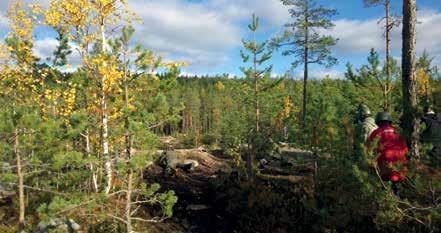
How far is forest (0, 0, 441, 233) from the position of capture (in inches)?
287

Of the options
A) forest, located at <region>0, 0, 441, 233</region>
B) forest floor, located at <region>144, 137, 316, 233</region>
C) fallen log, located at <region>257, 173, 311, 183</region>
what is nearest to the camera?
forest, located at <region>0, 0, 441, 233</region>

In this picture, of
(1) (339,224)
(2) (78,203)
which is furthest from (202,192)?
(2) (78,203)

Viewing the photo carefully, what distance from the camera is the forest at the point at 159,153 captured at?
23.9 ft

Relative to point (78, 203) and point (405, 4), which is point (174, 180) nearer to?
point (78, 203)

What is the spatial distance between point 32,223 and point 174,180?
7.54 meters

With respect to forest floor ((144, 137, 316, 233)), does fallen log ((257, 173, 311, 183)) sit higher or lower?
higher

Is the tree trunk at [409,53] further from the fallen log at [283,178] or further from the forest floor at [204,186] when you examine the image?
the fallen log at [283,178]

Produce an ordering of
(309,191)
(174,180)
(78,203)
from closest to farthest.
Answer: (78,203) → (309,191) → (174,180)

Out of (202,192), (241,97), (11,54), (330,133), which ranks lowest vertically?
(202,192)

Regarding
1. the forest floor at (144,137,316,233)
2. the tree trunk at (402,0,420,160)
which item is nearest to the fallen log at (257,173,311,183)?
the forest floor at (144,137,316,233)

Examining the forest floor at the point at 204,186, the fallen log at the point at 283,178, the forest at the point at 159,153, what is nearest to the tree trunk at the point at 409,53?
the forest at the point at 159,153

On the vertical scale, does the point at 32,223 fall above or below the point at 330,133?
below

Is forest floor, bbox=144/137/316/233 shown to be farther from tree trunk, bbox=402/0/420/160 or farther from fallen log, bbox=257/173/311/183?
tree trunk, bbox=402/0/420/160

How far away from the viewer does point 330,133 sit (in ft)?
34.0
